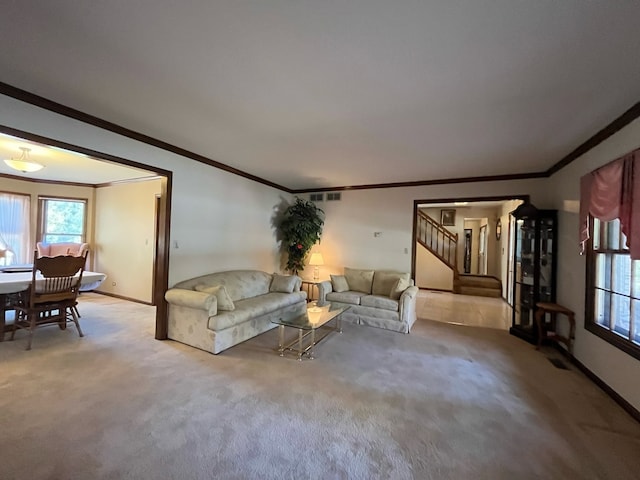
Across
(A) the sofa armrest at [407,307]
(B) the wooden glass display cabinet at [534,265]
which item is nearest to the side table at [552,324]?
(B) the wooden glass display cabinet at [534,265]

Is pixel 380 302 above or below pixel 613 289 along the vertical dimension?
below

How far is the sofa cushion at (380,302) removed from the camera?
438 centimetres

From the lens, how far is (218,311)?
11.2ft

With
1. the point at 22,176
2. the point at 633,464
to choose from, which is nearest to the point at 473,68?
the point at 633,464

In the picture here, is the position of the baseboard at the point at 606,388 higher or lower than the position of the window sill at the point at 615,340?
lower

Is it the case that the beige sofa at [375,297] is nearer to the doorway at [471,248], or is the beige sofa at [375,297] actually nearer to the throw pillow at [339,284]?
the throw pillow at [339,284]

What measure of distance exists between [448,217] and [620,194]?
Answer: 6980 millimetres

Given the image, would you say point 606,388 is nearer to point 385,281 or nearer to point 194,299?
point 385,281

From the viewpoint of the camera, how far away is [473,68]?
185cm

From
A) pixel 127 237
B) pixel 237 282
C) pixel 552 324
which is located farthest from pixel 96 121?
pixel 552 324

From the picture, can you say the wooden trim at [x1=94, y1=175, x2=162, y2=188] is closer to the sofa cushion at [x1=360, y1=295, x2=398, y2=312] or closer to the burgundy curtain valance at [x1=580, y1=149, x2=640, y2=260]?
the sofa cushion at [x1=360, y1=295, x2=398, y2=312]

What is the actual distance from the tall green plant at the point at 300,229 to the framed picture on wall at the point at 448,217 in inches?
203

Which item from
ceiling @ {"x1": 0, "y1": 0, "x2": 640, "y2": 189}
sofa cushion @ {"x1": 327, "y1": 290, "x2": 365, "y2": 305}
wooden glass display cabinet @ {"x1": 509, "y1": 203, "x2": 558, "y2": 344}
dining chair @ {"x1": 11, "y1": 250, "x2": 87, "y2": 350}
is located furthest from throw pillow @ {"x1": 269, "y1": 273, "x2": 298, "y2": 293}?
wooden glass display cabinet @ {"x1": 509, "y1": 203, "x2": 558, "y2": 344}

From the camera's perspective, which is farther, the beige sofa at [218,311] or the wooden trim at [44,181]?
the wooden trim at [44,181]
